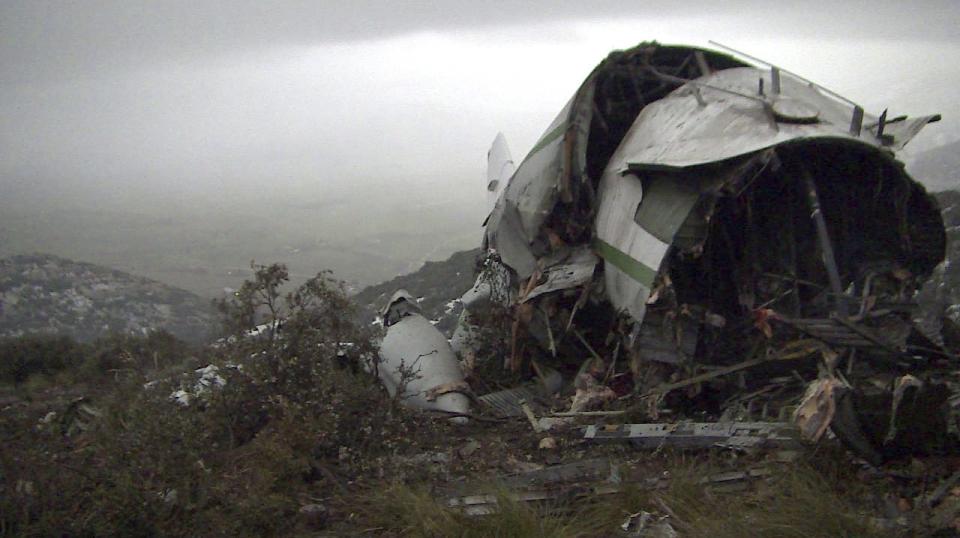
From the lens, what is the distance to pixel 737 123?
6.14 meters

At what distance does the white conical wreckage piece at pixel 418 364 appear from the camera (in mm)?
7043

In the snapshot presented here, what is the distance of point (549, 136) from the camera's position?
8.34m

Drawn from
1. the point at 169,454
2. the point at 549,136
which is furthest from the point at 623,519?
the point at 549,136

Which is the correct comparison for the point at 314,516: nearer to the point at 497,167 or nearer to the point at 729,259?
the point at 729,259

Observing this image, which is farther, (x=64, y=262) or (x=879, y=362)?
(x=64, y=262)

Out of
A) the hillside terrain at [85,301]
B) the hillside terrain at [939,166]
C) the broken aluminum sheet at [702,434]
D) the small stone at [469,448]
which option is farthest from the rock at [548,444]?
the hillside terrain at [85,301]

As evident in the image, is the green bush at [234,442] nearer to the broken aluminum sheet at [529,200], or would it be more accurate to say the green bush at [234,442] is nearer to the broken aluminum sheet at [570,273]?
the broken aluminum sheet at [570,273]

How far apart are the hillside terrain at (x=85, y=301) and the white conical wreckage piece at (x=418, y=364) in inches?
822

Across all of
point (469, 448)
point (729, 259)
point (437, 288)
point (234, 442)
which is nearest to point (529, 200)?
point (729, 259)

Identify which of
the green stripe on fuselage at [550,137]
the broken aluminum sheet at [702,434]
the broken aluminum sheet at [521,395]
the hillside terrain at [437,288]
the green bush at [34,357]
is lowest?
the hillside terrain at [437,288]

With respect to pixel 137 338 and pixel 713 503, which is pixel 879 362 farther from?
pixel 137 338

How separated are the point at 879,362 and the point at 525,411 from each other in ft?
10.7

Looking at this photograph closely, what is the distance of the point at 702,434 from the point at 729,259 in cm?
234

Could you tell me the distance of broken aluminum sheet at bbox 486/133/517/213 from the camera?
1213cm
